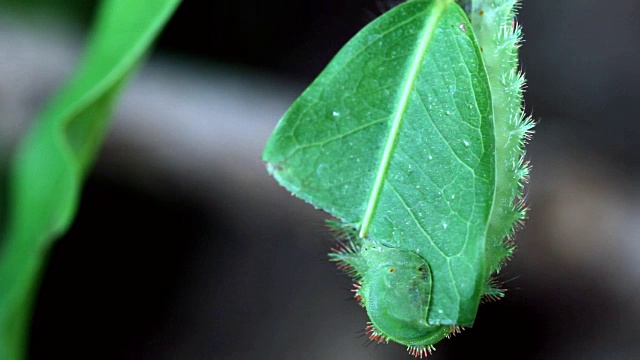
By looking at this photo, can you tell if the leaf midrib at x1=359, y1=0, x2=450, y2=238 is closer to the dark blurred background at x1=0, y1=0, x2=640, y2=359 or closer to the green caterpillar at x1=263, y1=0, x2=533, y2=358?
the green caterpillar at x1=263, y1=0, x2=533, y2=358

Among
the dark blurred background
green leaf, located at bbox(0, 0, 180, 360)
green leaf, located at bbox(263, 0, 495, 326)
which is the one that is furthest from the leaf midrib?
the dark blurred background

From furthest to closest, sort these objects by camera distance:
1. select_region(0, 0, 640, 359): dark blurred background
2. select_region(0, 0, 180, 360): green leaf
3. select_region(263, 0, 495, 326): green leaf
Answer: select_region(0, 0, 640, 359): dark blurred background → select_region(0, 0, 180, 360): green leaf → select_region(263, 0, 495, 326): green leaf

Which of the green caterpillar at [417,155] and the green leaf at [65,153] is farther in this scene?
the green leaf at [65,153]

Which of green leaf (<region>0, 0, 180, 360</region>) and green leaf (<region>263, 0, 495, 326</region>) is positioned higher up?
green leaf (<region>263, 0, 495, 326</region>)

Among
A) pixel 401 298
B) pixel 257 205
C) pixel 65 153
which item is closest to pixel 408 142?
pixel 401 298

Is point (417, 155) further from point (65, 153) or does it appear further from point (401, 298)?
point (65, 153)

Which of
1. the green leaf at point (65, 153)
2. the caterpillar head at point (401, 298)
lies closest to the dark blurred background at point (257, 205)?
the green leaf at point (65, 153)

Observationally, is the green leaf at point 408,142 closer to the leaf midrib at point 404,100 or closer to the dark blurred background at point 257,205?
the leaf midrib at point 404,100
